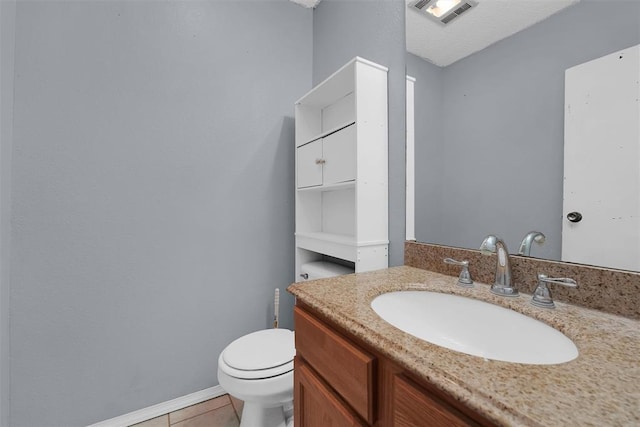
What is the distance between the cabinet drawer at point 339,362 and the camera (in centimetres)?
54

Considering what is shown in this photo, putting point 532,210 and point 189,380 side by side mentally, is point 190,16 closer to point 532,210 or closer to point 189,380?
point 532,210

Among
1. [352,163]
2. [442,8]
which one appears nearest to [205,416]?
[352,163]

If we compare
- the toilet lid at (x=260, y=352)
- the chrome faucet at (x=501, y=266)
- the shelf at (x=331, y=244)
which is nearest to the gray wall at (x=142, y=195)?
the shelf at (x=331, y=244)

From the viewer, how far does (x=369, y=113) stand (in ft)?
3.89

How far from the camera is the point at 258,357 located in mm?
1111

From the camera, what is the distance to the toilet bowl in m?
1.03

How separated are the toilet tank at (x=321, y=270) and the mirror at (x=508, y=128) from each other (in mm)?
506

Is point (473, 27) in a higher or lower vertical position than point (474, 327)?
higher

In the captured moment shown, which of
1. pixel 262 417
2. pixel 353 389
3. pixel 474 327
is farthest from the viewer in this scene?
pixel 262 417

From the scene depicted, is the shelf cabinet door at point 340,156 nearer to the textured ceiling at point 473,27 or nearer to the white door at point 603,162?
the textured ceiling at point 473,27

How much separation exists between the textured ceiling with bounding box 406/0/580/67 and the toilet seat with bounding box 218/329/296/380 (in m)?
1.36

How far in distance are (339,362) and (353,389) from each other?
6 centimetres

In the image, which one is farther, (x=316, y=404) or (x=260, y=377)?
(x=260, y=377)

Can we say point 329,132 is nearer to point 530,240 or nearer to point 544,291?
point 530,240
